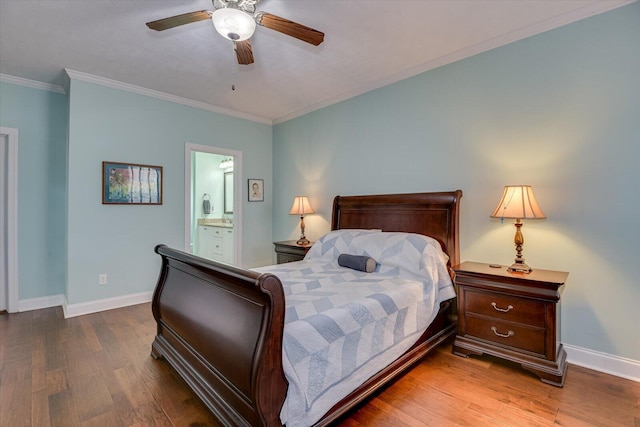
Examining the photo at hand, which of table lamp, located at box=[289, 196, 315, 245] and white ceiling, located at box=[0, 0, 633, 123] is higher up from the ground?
white ceiling, located at box=[0, 0, 633, 123]

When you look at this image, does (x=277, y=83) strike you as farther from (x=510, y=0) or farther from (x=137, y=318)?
(x=137, y=318)

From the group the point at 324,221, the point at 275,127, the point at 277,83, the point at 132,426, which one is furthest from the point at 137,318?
the point at 275,127

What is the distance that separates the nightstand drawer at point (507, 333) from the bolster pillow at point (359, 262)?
2.81 feet

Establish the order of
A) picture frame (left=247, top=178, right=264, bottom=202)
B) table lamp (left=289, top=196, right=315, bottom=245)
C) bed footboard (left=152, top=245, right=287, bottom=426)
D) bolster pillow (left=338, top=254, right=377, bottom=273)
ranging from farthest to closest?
picture frame (left=247, top=178, right=264, bottom=202) → table lamp (left=289, top=196, right=315, bottom=245) → bolster pillow (left=338, top=254, right=377, bottom=273) → bed footboard (left=152, top=245, right=287, bottom=426)

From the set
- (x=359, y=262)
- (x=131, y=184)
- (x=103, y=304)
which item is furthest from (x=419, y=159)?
(x=103, y=304)

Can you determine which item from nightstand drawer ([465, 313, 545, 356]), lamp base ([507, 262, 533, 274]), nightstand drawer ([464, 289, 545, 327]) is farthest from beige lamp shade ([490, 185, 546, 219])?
nightstand drawer ([465, 313, 545, 356])

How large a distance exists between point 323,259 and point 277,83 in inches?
83.8

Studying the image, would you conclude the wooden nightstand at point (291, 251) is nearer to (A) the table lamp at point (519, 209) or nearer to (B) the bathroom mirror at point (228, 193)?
(A) the table lamp at point (519, 209)

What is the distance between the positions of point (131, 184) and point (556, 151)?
4371 millimetres

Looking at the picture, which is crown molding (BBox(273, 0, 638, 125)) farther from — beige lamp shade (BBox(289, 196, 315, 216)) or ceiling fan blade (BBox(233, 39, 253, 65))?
ceiling fan blade (BBox(233, 39, 253, 65))

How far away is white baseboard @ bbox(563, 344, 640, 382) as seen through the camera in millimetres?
2074

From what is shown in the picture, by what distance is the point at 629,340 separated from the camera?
6.88ft

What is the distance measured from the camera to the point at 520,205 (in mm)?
2260

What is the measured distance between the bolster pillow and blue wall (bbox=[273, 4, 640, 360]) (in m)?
0.94
